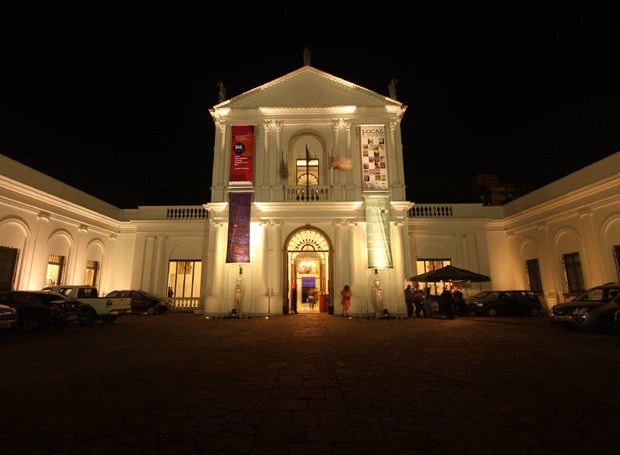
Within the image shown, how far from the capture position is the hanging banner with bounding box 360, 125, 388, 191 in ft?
56.1

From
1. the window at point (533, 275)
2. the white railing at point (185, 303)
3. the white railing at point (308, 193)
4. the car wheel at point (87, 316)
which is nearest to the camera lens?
the car wheel at point (87, 316)

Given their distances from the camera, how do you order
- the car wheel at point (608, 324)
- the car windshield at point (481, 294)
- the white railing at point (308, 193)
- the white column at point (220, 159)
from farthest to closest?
the car windshield at point (481, 294), the white column at point (220, 159), the white railing at point (308, 193), the car wheel at point (608, 324)

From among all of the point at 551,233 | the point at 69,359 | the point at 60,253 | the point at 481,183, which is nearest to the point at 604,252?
the point at 551,233

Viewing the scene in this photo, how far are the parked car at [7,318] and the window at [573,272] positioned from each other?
22.0 metres

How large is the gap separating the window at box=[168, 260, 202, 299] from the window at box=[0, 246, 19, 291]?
7.43 meters

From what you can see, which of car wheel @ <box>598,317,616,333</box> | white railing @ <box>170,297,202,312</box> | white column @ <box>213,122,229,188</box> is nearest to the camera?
car wheel @ <box>598,317,616,333</box>

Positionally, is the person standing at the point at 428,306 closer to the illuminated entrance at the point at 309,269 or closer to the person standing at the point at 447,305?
the person standing at the point at 447,305

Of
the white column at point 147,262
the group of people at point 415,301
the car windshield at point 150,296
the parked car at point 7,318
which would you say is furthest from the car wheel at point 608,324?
the white column at point 147,262

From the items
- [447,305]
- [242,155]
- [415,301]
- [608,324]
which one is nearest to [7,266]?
[242,155]

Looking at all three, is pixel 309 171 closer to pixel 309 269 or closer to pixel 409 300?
pixel 309 269

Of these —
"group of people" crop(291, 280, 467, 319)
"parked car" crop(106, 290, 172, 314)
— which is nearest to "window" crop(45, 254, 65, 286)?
"parked car" crop(106, 290, 172, 314)

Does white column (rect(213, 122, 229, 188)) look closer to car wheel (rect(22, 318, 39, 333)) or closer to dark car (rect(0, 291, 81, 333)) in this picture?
dark car (rect(0, 291, 81, 333))

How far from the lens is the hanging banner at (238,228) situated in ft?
52.4

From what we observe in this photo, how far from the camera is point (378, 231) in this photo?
16.2 m
